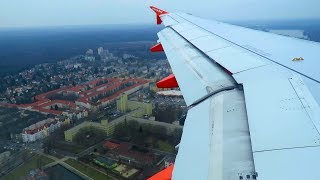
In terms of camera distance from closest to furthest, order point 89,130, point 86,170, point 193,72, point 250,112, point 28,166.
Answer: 1. point 250,112
2. point 193,72
3. point 86,170
4. point 28,166
5. point 89,130

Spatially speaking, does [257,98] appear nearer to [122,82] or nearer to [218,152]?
[218,152]

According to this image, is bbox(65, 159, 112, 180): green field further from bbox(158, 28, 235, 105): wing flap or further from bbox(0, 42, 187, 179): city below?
bbox(158, 28, 235, 105): wing flap

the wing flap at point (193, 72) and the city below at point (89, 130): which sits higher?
the wing flap at point (193, 72)

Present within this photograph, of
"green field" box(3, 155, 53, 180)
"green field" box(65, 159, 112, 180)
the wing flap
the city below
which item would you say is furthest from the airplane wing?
"green field" box(3, 155, 53, 180)

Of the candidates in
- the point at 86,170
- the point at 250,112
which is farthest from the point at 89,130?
the point at 250,112

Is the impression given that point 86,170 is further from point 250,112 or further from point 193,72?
point 250,112

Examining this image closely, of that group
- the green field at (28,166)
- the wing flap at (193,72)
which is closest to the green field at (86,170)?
the green field at (28,166)

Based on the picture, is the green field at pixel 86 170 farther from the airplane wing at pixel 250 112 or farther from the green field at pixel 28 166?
the airplane wing at pixel 250 112
